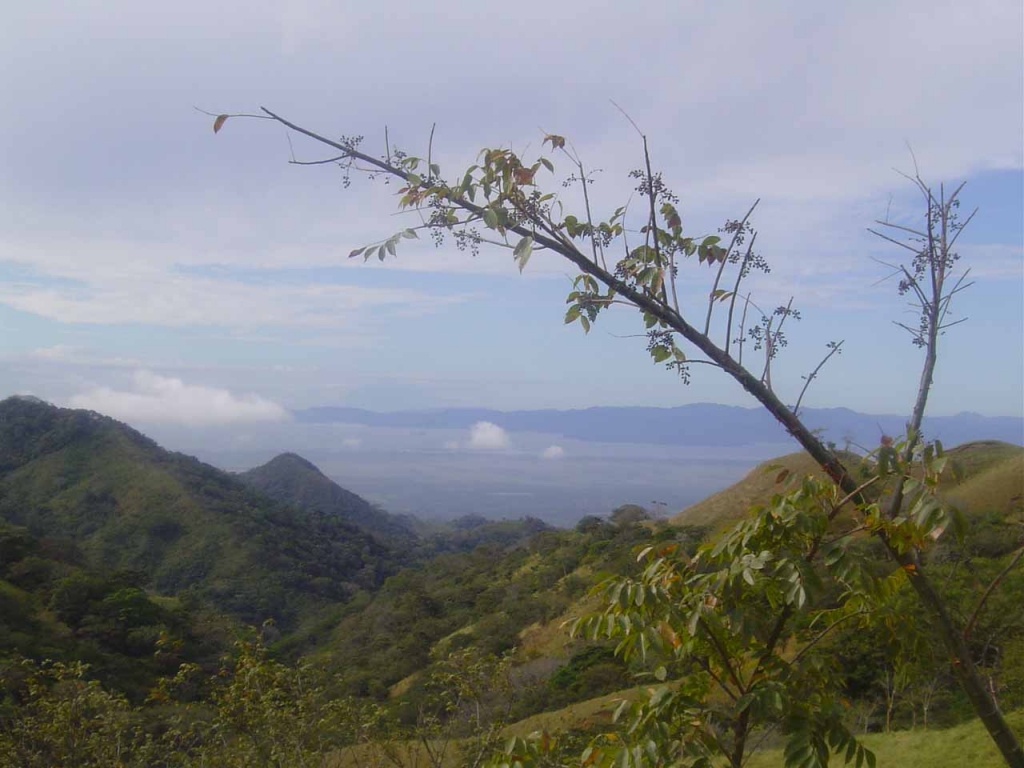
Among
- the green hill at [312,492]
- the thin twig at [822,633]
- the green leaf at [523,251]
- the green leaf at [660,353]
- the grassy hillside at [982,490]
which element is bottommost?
the green hill at [312,492]

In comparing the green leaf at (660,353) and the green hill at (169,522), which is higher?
the green leaf at (660,353)

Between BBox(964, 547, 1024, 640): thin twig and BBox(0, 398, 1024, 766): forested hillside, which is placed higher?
BBox(964, 547, 1024, 640): thin twig

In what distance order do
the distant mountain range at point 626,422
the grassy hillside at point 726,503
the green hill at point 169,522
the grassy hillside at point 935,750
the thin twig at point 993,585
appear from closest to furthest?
the thin twig at point 993,585, the grassy hillside at point 935,750, the distant mountain range at point 626,422, the grassy hillside at point 726,503, the green hill at point 169,522

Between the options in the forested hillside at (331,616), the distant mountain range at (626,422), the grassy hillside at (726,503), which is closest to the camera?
the forested hillside at (331,616)

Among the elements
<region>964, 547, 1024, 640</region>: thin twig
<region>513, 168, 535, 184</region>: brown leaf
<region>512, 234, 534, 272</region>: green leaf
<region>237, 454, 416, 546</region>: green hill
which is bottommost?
<region>237, 454, 416, 546</region>: green hill

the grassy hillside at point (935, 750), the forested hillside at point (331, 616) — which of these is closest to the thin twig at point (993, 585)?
the forested hillside at point (331, 616)

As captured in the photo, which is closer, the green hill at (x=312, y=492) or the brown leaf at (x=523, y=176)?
the brown leaf at (x=523, y=176)

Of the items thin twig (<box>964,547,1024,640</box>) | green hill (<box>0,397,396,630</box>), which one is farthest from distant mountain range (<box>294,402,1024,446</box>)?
green hill (<box>0,397,396,630</box>)

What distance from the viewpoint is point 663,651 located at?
6.59ft

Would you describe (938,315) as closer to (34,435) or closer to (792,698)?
(792,698)

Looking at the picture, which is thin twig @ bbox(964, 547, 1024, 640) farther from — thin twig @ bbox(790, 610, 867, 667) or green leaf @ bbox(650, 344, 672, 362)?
green leaf @ bbox(650, 344, 672, 362)

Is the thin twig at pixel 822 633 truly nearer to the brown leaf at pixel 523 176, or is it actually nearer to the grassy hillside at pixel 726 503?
the brown leaf at pixel 523 176

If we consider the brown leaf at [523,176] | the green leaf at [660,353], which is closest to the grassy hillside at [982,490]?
the green leaf at [660,353]

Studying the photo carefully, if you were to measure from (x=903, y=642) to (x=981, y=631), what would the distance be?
14214 millimetres
